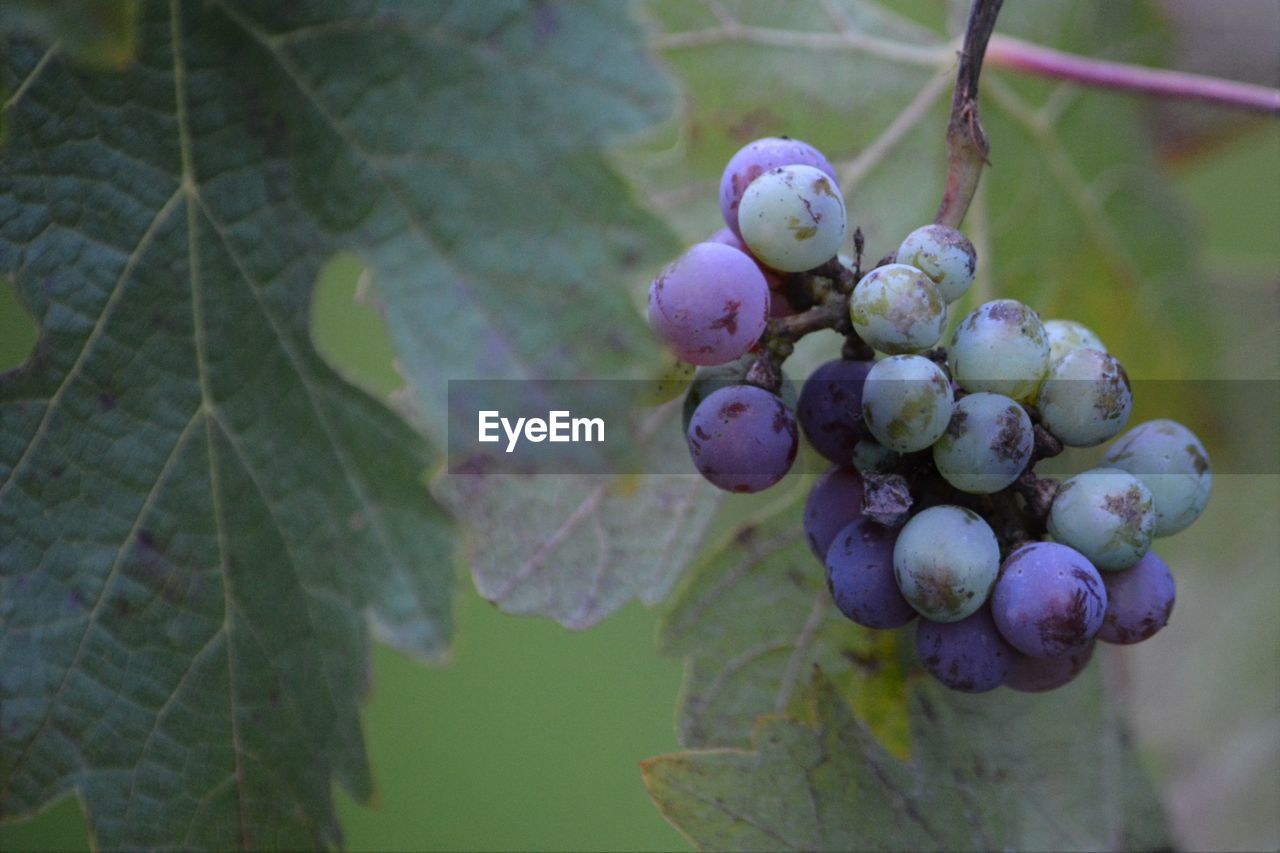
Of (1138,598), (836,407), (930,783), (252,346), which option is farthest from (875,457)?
(252,346)

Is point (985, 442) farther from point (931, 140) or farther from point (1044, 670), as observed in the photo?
point (931, 140)

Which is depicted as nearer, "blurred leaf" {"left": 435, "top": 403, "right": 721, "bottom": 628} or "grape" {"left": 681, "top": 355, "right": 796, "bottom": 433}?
"grape" {"left": 681, "top": 355, "right": 796, "bottom": 433}

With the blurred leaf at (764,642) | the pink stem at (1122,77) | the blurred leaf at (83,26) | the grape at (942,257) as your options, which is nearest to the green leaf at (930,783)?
the blurred leaf at (764,642)

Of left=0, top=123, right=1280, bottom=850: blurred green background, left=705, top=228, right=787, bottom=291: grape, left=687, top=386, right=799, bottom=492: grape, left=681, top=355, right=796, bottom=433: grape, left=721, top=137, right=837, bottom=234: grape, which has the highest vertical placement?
left=721, top=137, right=837, bottom=234: grape

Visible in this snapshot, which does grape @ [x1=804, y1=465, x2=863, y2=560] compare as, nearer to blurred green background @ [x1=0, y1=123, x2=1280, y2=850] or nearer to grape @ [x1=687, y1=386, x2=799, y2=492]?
grape @ [x1=687, y1=386, x2=799, y2=492]

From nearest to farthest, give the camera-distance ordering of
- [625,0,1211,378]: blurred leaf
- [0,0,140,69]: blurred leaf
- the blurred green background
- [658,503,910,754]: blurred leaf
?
[0,0,140,69]: blurred leaf → [658,503,910,754]: blurred leaf → [625,0,1211,378]: blurred leaf → the blurred green background

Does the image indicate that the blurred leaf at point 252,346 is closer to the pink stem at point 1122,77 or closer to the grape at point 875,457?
the grape at point 875,457

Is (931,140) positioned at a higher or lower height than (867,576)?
higher

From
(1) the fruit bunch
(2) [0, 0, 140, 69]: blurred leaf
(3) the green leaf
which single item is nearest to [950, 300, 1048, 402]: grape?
(1) the fruit bunch
